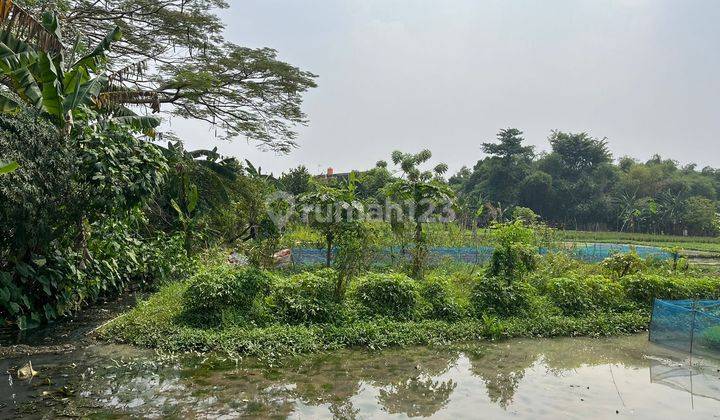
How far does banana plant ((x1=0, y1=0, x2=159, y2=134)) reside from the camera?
26.6ft

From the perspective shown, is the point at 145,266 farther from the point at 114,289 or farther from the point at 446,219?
the point at 446,219

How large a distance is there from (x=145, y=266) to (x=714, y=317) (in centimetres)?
1095

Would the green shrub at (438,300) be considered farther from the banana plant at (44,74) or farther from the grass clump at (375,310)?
the banana plant at (44,74)

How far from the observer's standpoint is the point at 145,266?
1162 centimetres

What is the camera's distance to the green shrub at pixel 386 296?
9477mm

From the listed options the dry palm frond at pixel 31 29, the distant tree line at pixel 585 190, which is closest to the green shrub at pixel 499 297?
the dry palm frond at pixel 31 29

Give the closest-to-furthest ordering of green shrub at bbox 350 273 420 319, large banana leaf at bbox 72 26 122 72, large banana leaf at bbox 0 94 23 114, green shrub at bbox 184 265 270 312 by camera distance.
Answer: large banana leaf at bbox 0 94 23 114 → green shrub at bbox 184 265 270 312 → green shrub at bbox 350 273 420 319 → large banana leaf at bbox 72 26 122 72

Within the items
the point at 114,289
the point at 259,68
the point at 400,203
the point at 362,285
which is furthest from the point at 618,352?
the point at 259,68

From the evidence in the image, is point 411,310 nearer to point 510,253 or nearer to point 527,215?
point 510,253

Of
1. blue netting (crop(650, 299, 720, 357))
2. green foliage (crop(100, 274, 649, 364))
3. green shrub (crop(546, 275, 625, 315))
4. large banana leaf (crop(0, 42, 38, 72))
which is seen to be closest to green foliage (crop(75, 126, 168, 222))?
large banana leaf (crop(0, 42, 38, 72))

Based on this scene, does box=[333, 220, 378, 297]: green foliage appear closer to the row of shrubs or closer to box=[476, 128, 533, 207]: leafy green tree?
the row of shrubs

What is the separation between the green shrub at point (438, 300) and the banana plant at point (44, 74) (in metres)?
6.95

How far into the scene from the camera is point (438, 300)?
991cm

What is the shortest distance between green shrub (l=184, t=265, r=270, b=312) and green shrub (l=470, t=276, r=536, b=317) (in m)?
4.12
